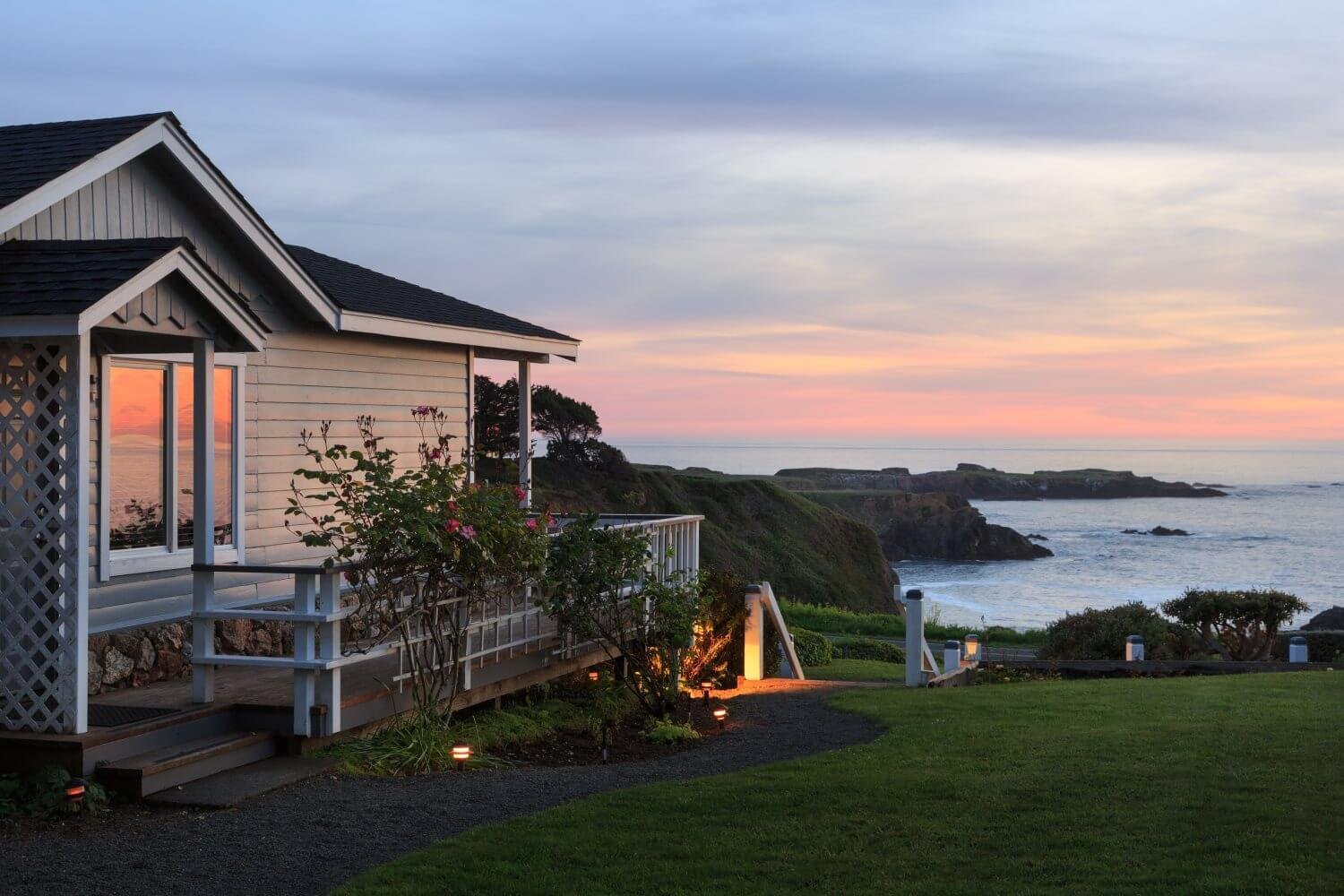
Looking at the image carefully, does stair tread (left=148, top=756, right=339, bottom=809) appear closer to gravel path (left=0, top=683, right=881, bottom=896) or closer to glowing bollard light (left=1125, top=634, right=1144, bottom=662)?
gravel path (left=0, top=683, right=881, bottom=896)

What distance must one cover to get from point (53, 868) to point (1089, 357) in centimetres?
3925

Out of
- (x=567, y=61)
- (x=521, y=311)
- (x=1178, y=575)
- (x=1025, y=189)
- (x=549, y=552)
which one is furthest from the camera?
(x=1178, y=575)

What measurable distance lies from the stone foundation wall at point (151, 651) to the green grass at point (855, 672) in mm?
7780

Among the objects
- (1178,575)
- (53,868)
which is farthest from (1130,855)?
(1178,575)

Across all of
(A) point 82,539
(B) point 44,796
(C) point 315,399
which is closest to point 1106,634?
(C) point 315,399

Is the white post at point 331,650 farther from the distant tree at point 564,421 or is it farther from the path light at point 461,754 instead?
the distant tree at point 564,421

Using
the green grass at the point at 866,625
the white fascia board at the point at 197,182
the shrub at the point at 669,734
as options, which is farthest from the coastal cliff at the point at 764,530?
the shrub at the point at 669,734

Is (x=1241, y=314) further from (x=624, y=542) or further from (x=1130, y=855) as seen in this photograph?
(x=1130, y=855)

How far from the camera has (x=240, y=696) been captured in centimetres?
889

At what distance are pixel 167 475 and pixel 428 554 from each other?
8.95 ft

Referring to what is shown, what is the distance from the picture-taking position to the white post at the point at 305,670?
27.5 feet

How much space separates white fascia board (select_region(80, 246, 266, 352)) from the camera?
725cm

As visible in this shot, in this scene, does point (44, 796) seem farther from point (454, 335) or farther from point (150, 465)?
point (454, 335)

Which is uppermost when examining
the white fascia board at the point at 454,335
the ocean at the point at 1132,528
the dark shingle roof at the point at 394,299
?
the dark shingle roof at the point at 394,299
